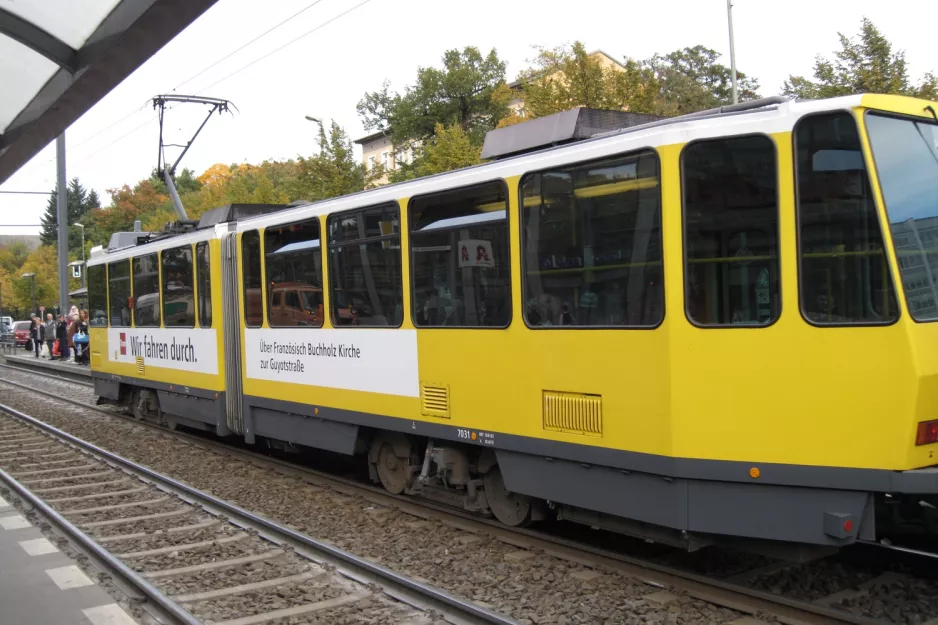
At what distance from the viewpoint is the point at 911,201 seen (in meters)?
4.67

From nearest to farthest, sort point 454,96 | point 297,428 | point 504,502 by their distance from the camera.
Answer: point 504,502 < point 297,428 < point 454,96

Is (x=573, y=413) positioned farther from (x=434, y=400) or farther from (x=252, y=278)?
(x=252, y=278)

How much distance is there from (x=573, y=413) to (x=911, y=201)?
2.42 m

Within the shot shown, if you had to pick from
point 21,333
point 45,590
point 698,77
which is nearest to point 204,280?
point 45,590

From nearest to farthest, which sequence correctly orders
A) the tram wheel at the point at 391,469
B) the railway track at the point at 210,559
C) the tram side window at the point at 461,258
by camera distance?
the railway track at the point at 210,559, the tram side window at the point at 461,258, the tram wheel at the point at 391,469

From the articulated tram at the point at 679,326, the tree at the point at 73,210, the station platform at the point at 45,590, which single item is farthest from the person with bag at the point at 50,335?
the tree at the point at 73,210

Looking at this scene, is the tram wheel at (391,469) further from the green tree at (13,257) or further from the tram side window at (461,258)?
the green tree at (13,257)

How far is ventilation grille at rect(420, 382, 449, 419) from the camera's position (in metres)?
6.68

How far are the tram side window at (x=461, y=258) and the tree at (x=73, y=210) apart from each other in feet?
288

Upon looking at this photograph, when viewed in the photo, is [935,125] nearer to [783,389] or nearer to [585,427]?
[783,389]

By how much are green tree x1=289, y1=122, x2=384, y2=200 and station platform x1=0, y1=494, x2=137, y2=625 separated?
77.4 ft

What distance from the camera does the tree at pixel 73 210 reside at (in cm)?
9049

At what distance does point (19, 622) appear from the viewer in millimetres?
4805

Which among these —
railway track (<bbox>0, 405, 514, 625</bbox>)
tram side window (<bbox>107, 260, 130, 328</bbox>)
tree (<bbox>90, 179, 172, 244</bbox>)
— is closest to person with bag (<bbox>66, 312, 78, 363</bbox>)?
tram side window (<bbox>107, 260, 130, 328</bbox>)
